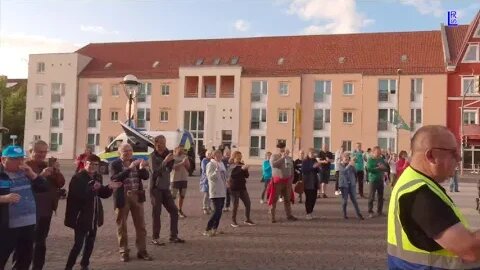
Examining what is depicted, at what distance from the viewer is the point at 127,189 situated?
349 inches

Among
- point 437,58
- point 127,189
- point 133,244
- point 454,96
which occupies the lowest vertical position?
point 133,244

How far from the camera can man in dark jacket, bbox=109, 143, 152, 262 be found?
28.8 feet

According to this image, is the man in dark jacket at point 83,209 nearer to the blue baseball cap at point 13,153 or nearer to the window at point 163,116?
the blue baseball cap at point 13,153

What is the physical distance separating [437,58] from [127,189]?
4708cm

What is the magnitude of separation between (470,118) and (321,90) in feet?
43.9

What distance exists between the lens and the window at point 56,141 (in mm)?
61875

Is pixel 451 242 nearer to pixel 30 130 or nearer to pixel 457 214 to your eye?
pixel 457 214

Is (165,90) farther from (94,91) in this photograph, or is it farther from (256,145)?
(256,145)

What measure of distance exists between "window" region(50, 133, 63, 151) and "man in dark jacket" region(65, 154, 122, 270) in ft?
185

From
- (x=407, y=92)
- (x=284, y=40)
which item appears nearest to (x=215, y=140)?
(x=284, y=40)

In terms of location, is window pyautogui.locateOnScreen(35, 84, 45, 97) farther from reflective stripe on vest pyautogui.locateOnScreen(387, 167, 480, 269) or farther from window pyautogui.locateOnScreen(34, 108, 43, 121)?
reflective stripe on vest pyautogui.locateOnScreen(387, 167, 480, 269)

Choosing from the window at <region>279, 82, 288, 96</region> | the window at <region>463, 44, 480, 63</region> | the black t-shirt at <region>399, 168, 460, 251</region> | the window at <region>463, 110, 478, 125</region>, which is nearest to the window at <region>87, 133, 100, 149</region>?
the window at <region>279, 82, 288, 96</region>

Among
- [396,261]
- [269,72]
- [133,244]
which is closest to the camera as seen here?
[396,261]

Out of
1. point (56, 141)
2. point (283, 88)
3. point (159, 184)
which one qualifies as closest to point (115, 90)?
point (56, 141)
